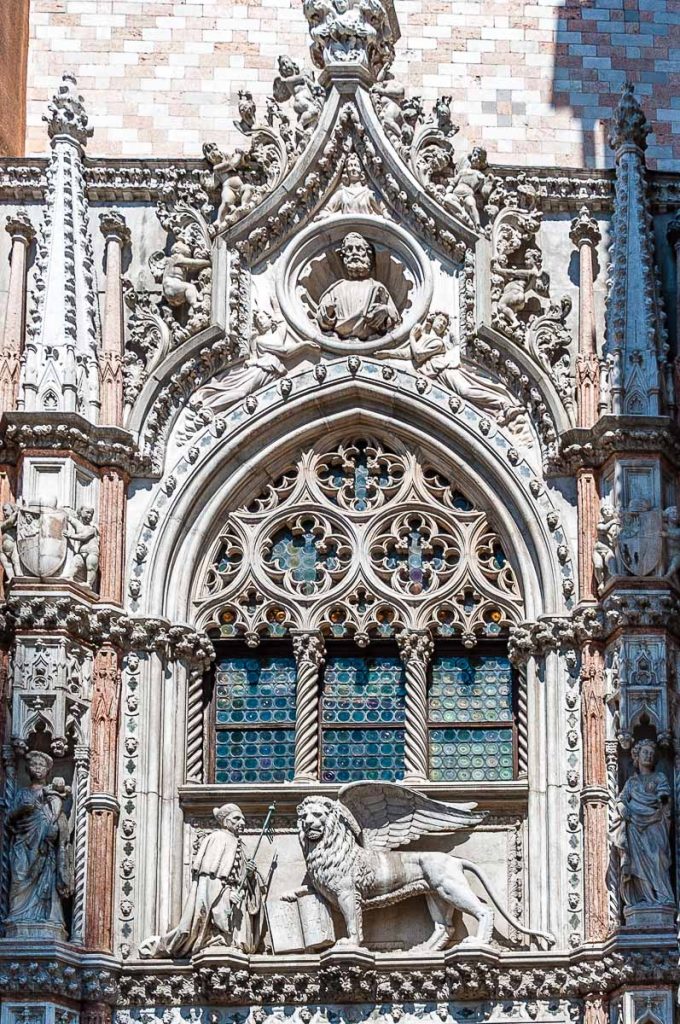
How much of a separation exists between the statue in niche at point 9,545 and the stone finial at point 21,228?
2749 millimetres

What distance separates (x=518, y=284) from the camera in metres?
23.3

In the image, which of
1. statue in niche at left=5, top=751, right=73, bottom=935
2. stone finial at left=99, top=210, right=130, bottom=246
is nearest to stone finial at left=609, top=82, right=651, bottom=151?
stone finial at left=99, top=210, right=130, bottom=246

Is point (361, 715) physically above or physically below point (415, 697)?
below

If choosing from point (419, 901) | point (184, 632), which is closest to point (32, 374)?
point (184, 632)

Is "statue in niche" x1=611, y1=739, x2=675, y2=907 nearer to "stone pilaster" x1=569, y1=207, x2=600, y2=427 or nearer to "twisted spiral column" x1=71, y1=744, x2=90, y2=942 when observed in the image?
"stone pilaster" x1=569, y1=207, x2=600, y2=427

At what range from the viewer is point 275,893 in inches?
856

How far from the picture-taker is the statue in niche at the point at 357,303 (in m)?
23.4

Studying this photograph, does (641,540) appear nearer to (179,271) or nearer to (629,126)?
(629,126)

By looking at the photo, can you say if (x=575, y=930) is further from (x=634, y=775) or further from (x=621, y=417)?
(x=621, y=417)

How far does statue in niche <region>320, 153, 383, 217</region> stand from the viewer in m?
23.6

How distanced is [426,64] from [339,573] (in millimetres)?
6248

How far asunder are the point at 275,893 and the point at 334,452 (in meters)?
3.95

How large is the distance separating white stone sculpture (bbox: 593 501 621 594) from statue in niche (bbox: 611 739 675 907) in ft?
4.70

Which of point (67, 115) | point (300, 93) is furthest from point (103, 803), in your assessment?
point (300, 93)
